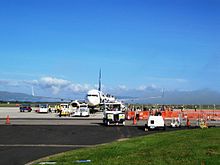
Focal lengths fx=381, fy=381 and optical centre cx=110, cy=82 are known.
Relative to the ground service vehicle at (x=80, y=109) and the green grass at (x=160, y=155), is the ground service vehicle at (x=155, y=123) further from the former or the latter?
the ground service vehicle at (x=80, y=109)

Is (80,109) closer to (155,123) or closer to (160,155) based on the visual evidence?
(155,123)

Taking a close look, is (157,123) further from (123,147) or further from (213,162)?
(213,162)

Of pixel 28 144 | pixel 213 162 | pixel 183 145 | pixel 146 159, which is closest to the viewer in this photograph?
pixel 213 162

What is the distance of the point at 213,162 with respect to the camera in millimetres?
12570

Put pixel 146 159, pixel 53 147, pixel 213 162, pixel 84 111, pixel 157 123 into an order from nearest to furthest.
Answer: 1. pixel 213 162
2. pixel 146 159
3. pixel 53 147
4. pixel 157 123
5. pixel 84 111

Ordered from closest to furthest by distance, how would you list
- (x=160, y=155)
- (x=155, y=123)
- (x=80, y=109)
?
(x=160, y=155)
(x=155, y=123)
(x=80, y=109)

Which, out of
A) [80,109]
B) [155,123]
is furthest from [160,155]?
[80,109]

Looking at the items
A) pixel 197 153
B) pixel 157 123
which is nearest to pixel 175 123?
pixel 157 123

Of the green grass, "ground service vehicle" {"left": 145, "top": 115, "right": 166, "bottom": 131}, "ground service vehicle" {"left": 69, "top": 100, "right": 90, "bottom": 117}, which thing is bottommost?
the green grass

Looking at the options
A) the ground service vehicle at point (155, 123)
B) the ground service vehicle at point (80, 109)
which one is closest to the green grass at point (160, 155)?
the ground service vehicle at point (155, 123)

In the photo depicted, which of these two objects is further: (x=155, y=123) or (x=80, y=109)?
(x=80, y=109)

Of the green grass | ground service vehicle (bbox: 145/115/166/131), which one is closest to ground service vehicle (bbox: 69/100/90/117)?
ground service vehicle (bbox: 145/115/166/131)

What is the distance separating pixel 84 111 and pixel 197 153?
45966mm

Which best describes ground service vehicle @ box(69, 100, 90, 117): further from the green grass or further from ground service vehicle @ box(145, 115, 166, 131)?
the green grass
